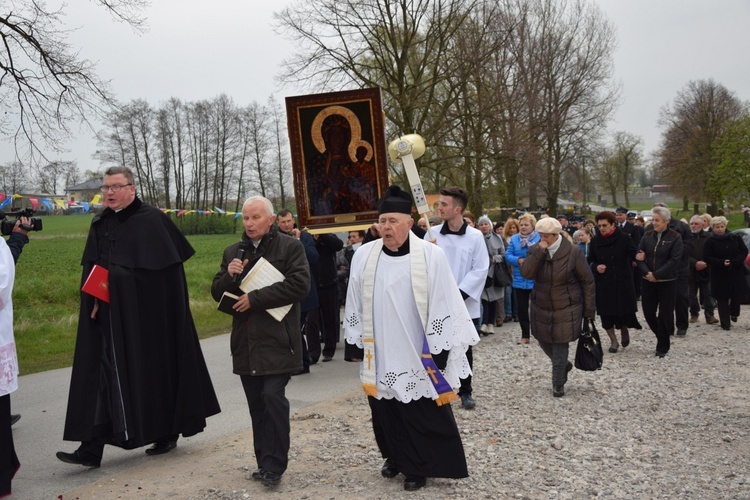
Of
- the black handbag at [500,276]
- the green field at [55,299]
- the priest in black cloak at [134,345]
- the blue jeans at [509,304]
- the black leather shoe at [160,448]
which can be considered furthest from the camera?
the blue jeans at [509,304]

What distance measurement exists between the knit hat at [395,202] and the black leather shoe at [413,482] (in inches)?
70.9

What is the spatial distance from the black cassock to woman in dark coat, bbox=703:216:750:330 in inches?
398

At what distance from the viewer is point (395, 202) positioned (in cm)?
550

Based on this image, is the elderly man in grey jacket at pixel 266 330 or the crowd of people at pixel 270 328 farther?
the elderly man in grey jacket at pixel 266 330

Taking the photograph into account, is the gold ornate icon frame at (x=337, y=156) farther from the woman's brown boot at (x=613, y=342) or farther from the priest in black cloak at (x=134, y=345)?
the priest in black cloak at (x=134, y=345)

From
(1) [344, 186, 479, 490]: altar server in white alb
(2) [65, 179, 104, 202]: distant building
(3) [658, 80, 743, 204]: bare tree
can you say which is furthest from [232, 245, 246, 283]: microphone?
(3) [658, 80, 743, 204]: bare tree

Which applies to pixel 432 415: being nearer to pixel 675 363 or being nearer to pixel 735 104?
pixel 675 363

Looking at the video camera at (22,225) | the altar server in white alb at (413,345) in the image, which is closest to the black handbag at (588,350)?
the altar server in white alb at (413,345)

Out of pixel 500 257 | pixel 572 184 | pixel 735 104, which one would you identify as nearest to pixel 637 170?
pixel 735 104

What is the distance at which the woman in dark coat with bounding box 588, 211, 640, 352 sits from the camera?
1123cm

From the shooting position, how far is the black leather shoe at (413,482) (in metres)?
5.42

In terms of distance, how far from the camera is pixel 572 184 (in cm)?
5419

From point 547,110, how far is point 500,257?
Result: 85.2 feet

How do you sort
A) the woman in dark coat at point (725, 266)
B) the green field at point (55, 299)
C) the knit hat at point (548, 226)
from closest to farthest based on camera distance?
the knit hat at point (548, 226), the green field at point (55, 299), the woman in dark coat at point (725, 266)
